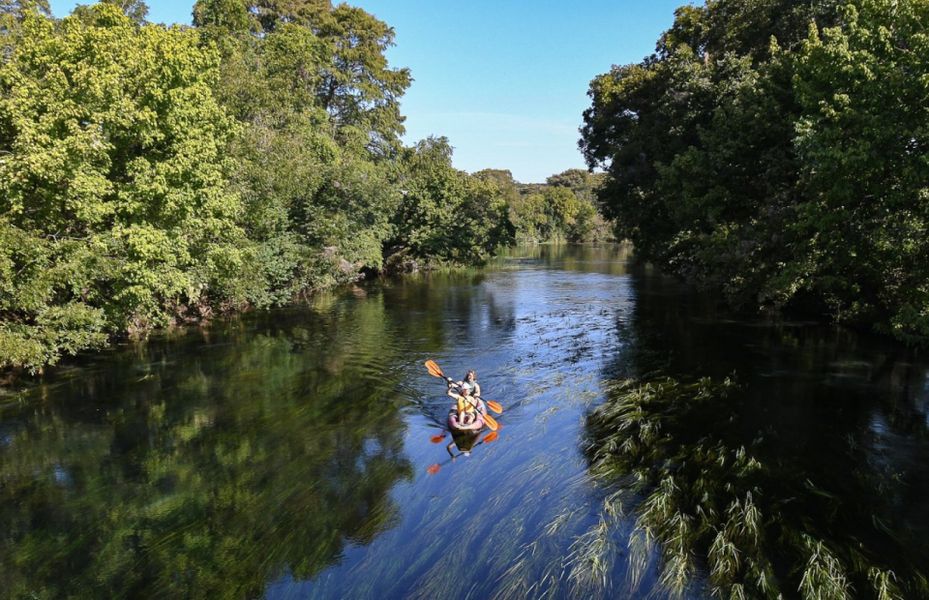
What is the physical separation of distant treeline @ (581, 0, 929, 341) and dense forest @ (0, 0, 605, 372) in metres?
20.2

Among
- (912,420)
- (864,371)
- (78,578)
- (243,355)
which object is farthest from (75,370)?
(864,371)

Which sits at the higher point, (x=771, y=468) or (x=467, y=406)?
(x=467, y=406)

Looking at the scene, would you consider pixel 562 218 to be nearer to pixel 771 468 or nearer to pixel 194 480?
pixel 771 468

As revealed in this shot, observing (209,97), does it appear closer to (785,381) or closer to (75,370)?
(75,370)

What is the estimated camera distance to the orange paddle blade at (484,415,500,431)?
1470 centimetres

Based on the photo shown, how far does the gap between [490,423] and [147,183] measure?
13105mm

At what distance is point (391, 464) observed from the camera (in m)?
12.9

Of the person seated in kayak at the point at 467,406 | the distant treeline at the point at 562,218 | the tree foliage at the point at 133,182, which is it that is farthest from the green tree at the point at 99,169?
the distant treeline at the point at 562,218

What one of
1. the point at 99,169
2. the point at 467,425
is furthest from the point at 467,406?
the point at 99,169

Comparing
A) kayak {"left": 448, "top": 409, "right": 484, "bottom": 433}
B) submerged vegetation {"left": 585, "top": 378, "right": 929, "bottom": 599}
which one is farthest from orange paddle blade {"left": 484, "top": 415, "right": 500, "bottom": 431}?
submerged vegetation {"left": 585, "top": 378, "right": 929, "bottom": 599}

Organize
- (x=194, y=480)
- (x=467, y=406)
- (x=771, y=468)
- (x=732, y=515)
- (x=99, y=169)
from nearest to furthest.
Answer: (x=732, y=515) < (x=771, y=468) < (x=194, y=480) < (x=467, y=406) < (x=99, y=169)

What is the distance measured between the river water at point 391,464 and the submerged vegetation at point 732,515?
0.11 meters

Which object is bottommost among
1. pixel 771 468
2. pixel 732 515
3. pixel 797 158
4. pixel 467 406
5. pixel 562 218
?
pixel 771 468

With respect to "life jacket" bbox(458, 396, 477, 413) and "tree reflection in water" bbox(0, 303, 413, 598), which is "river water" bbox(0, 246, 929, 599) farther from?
"life jacket" bbox(458, 396, 477, 413)
